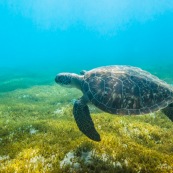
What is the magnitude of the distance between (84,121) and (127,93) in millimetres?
2670

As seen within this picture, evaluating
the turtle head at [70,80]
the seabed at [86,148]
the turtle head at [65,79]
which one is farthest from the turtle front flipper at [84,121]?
the turtle head at [65,79]

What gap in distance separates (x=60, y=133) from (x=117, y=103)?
12.3 feet

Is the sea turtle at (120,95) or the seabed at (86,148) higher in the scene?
the sea turtle at (120,95)

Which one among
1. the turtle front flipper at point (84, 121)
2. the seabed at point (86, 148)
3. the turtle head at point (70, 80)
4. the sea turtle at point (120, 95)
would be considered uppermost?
the turtle head at point (70, 80)

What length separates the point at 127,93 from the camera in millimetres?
9961

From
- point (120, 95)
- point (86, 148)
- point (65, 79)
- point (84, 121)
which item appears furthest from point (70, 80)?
point (86, 148)

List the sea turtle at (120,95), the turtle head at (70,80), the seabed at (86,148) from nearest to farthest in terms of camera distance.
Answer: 1. the seabed at (86,148)
2. the sea turtle at (120,95)
3. the turtle head at (70,80)

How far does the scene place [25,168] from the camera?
25.0 feet

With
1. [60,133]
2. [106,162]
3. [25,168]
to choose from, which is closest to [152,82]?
[106,162]

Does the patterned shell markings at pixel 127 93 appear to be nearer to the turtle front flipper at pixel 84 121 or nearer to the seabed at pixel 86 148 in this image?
the turtle front flipper at pixel 84 121

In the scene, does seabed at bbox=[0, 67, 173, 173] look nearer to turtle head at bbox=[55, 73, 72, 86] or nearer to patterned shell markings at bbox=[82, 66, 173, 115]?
patterned shell markings at bbox=[82, 66, 173, 115]

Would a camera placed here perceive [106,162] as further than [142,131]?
No

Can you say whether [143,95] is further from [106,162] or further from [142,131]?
[106,162]

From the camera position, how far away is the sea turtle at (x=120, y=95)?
9.65m
